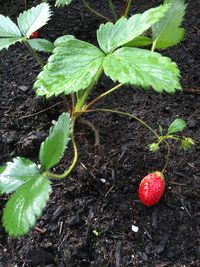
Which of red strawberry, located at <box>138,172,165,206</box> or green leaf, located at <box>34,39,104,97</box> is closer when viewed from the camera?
green leaf, located at <box>34,39,104,97</box>

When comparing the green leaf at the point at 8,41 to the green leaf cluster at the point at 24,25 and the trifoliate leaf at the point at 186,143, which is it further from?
the trifoliate leaf at the point at 186,143

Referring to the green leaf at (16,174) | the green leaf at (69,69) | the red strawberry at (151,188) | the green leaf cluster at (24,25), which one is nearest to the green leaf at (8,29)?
the green leaf cluster at (24,25)

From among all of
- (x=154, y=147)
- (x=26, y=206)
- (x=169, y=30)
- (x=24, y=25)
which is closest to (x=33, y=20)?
(x=24, y=25)

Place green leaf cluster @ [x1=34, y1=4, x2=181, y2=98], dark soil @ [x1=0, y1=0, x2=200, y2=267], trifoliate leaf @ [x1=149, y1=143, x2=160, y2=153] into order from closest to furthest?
green leaf cluster @ [x1=34, y1=4, x2=181, y2=98]
dark soil @ [x1=0, y1=0, x2=200, y2=267]
trifoliate leaf @ [x1=149, y1=143, x2=160, y2=153]

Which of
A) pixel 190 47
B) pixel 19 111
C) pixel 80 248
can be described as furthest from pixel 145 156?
pixel 190 47

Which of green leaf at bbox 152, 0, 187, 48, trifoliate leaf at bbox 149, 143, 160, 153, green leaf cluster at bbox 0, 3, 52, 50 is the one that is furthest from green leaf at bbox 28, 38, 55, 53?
trifoliate leaf at bbox 149, 143, 160, 153

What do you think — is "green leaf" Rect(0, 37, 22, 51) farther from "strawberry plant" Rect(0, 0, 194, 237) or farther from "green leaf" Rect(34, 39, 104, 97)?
"green leaf" Rect(34, 39, 104, 97)

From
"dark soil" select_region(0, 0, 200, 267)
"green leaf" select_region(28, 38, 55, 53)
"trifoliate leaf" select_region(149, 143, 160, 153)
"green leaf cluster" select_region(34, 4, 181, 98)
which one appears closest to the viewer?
"green leaf cluster" select_region(34, 4, 181, 98)
